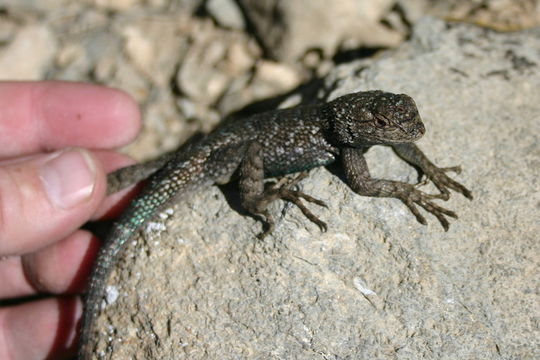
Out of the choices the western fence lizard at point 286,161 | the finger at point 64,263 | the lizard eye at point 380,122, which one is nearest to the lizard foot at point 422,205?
the western fence lizard at point 286,161

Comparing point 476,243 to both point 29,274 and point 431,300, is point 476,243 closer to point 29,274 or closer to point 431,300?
point 431,300

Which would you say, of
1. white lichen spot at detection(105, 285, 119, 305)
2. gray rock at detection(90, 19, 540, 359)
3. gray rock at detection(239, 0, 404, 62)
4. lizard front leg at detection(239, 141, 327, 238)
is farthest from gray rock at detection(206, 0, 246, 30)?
white lichen spot at detection(105, 285, 119, 305)

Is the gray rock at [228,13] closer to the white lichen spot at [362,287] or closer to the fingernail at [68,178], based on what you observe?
the fingernail at [68,178]

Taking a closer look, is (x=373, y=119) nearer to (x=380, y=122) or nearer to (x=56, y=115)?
(x=380, y=122)

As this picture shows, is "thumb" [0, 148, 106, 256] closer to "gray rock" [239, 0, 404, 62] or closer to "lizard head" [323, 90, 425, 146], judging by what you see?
"lizard head" [323, 90, 425, 146]

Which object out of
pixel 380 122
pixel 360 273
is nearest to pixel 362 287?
pixel 360 273

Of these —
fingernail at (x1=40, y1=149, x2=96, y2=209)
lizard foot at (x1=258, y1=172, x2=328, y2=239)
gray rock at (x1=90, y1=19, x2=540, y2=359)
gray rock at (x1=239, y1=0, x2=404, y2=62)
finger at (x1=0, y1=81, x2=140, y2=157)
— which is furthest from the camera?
gray rock at (x1=239, y1=0, x2=404, y2=62)

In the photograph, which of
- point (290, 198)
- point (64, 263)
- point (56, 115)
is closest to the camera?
point (290, 198)

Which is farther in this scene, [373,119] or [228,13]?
[228,13]
